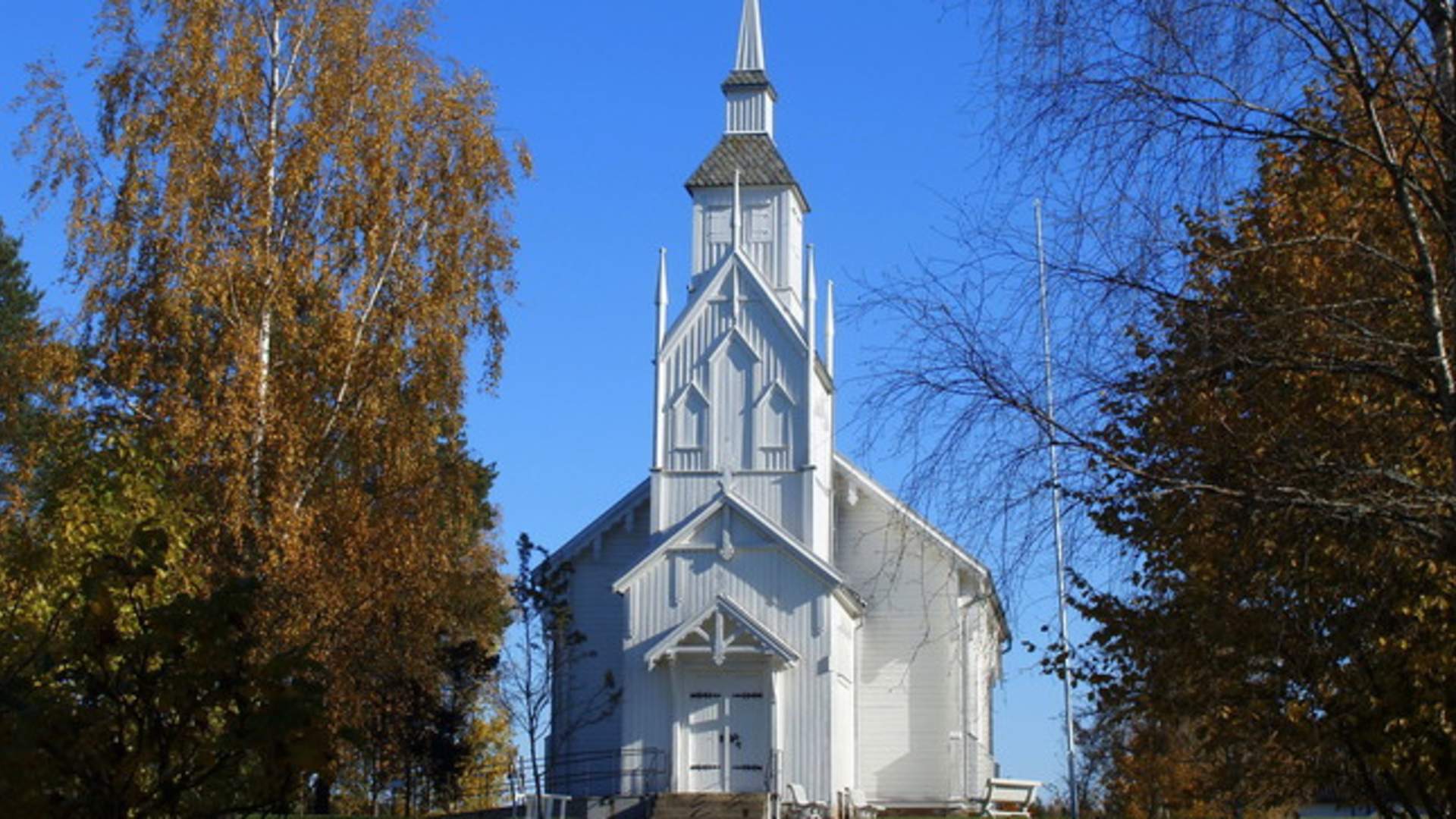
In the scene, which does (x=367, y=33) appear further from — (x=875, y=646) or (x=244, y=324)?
(x=875, y=646)

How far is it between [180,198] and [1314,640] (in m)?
20.3

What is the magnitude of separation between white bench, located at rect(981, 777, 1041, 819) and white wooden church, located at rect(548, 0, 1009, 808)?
2.77 feet

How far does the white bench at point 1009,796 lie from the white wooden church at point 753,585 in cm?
84

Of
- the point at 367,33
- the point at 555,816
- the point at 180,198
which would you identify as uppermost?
the point at 367,33

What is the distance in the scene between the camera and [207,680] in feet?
37.6

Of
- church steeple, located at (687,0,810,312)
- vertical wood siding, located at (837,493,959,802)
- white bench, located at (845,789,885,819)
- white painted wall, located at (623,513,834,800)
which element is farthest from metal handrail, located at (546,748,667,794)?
church steeple, located at (687,0,810,312)

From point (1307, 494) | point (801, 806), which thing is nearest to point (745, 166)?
point (801, 806)

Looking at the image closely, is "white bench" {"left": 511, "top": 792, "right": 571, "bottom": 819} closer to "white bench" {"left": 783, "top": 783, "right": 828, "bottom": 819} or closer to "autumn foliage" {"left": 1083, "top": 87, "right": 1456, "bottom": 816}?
"white bench" {"left": 783, "top": 783, "right": 828, "bottom": 819}

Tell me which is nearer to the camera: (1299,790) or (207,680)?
(207,680)

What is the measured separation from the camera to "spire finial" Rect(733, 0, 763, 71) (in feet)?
139

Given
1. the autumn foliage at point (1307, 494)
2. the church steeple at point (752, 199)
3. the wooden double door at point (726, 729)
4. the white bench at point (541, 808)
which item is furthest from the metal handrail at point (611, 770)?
the autumn foliage at point (1307, 494)

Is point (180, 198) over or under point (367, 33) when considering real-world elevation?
under

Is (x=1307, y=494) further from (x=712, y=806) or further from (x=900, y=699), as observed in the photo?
(x=900, y=699)

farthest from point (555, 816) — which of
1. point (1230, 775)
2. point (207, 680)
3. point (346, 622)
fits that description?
point (207, 680)
